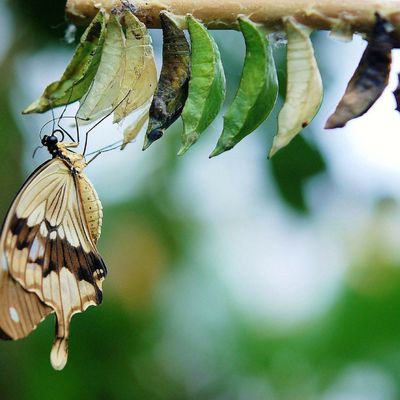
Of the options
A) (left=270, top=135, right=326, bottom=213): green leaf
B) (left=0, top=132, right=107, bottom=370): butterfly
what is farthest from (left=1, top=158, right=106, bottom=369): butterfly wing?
(left=270, top=135, right=326, bottom=213): green leaf

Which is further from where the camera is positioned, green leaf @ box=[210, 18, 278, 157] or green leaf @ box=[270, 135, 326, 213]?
green leaf @ box=[270, 135, 326, 213]

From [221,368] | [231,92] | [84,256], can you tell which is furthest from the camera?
[221,368]

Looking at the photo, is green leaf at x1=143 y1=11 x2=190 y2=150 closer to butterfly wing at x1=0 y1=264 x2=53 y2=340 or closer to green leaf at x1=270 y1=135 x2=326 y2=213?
butterfly wing at x1=0 y1=264 x2=53 y2=340

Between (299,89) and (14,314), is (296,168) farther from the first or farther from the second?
(299,89)

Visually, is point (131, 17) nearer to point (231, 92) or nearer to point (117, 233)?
point (231, 92)

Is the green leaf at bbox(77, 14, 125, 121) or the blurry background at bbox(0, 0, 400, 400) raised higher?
the green leaf at bbox(77, 14, 125, 121)

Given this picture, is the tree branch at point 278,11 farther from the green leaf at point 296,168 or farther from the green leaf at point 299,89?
the green leaf at point 296,168

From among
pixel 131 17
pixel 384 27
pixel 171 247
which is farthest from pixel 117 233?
pixel 384 27
